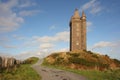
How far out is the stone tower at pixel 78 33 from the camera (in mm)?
73375

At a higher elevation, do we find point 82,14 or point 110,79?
point 82,14

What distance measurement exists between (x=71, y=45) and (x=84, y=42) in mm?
5655

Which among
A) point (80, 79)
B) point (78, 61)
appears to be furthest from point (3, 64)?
point (78, 61)

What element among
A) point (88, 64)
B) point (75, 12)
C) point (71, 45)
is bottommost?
point (88, 64)

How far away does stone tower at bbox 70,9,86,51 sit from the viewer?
2889 inches

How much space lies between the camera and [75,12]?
3152 inches

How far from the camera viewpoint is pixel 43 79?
1939cm

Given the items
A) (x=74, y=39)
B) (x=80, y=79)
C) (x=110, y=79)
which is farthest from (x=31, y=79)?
(x=74, y=39)

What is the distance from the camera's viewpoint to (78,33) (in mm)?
74312

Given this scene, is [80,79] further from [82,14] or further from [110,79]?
[82,14]

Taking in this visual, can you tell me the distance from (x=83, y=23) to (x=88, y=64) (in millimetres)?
34477

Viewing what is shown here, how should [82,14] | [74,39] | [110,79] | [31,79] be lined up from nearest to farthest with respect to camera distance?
1. [31,79]
2. [110,79]
3. [74,39]
4. [82,14]

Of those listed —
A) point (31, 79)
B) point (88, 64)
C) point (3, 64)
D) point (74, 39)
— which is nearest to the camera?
point (31, 79)

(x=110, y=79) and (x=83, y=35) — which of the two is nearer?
(x=110, y=79)
